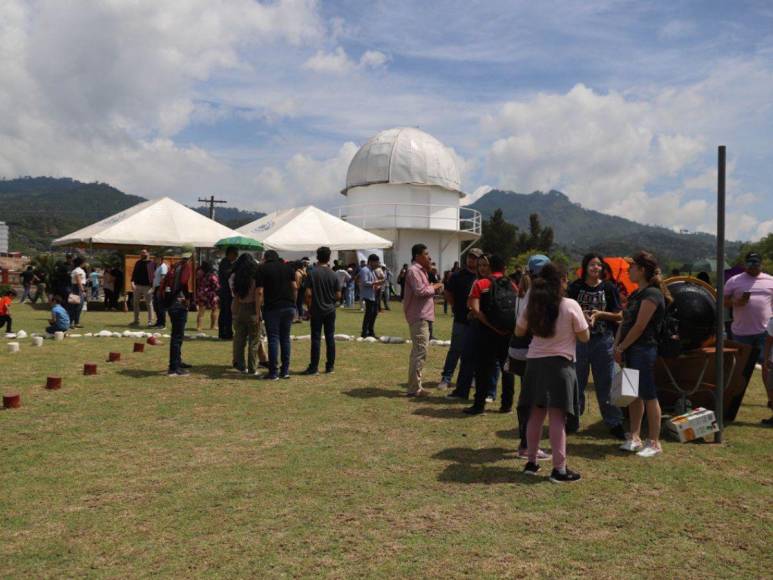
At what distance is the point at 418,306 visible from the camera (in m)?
8.35

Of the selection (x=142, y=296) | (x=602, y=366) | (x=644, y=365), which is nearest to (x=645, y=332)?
(x=644, y=365)

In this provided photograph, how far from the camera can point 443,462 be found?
5.70m

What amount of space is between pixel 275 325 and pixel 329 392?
1.36 m

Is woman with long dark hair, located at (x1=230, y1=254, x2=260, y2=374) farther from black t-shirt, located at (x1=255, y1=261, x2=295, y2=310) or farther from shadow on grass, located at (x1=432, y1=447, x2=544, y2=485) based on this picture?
shadow on grass, located at (x1=432, y1=447, x2=544, y2=485)

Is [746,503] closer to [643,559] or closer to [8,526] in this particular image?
[643,559]

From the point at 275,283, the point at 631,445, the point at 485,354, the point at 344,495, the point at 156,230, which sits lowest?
the point at 344,495

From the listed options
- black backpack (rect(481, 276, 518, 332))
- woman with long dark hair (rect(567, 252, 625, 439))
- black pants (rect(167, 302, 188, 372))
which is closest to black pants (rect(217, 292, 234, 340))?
black pants (rect(167, 302, 188, 372))

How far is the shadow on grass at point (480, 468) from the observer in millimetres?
5246

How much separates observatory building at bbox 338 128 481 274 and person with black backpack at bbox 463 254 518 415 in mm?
29321

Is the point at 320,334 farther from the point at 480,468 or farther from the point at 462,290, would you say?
the point at 480,468

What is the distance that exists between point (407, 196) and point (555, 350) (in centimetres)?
3296

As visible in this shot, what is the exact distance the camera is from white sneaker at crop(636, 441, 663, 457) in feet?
19.4

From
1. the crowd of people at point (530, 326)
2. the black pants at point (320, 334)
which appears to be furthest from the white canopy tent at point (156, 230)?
the black pants at point (320, 334)

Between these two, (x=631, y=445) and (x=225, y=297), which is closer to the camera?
(x=631, y=445)
